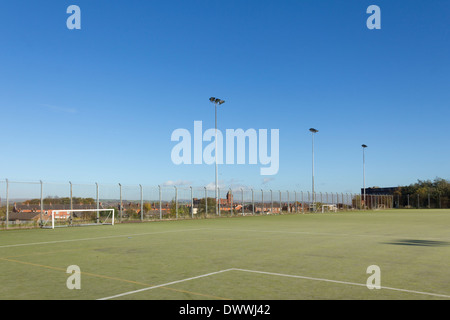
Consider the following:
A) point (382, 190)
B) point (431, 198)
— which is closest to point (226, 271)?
point (431, 198)

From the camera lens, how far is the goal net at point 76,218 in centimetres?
2492

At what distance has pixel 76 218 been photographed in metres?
27.3

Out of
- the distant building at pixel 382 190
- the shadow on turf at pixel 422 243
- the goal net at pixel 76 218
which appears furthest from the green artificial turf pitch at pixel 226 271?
the distant building at pixel 382 190

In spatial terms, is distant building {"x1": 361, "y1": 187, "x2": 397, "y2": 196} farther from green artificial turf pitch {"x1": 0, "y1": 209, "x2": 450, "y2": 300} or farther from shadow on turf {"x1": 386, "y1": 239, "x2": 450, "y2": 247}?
green artificial turf pitch {"x1": 0, "y1": 209, "x2": 450, "y2": 300}

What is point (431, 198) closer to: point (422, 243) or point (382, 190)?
point (382, 190)

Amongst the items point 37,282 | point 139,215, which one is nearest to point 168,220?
point 139,215

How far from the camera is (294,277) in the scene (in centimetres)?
821

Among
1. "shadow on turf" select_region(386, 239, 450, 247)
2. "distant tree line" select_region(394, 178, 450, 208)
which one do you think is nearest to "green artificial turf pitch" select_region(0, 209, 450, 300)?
"shadow on turf" select_region(386, 239, 450, 247)

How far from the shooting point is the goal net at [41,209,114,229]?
81.8ft

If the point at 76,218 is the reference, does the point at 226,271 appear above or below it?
above

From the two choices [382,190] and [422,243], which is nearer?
[422,243]

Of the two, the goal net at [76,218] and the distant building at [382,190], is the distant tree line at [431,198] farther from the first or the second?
the goal net at [76,218]
